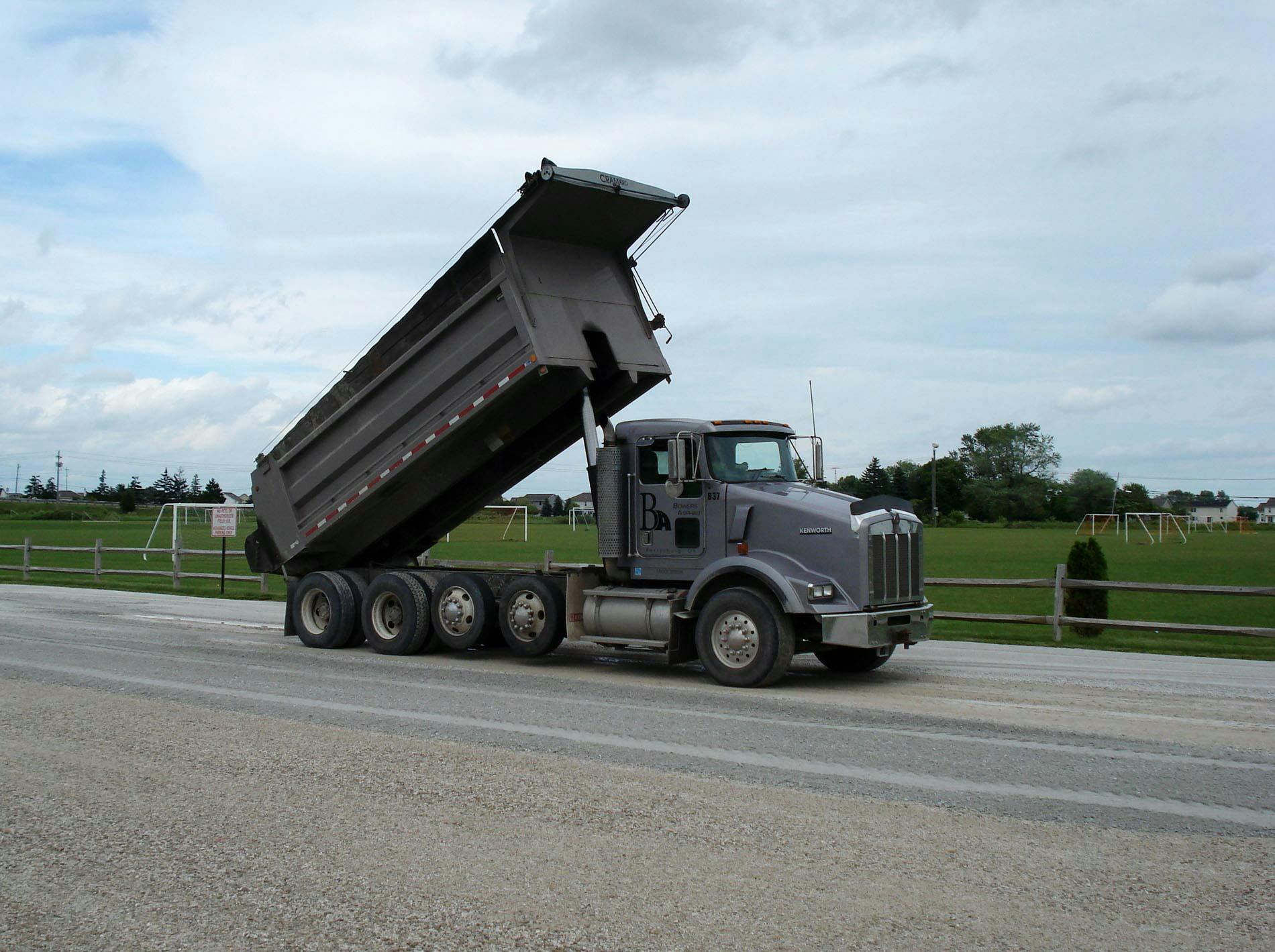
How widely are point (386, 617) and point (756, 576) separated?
515cm

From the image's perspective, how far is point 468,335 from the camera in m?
11.9

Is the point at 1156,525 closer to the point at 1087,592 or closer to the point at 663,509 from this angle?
the point at 1087,592

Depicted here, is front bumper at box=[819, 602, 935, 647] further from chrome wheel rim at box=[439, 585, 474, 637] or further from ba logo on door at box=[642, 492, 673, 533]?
chrome wheel rim at box=[439, 585, 474, 637]

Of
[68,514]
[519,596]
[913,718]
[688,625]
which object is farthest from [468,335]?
[68,514]

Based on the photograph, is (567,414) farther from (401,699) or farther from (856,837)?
(856,837)

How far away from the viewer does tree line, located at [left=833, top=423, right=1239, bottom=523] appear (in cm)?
10656

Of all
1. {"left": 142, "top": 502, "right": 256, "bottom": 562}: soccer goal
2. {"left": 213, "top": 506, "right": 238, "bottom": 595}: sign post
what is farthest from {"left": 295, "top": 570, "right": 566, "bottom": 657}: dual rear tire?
{"left": 213, "top": 506, "right": 238, "bottom": 595}: sign post

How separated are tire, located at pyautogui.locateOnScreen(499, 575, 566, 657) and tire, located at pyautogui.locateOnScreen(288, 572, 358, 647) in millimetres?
2337

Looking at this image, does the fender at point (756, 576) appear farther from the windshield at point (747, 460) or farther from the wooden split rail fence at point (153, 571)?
the wooden split rail fence at point (153, 571)

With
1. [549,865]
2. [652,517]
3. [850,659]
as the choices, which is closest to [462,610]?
[652,517]

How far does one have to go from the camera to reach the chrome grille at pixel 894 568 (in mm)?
10742

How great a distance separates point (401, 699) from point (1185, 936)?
22.3 ft

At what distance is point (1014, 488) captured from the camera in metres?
124

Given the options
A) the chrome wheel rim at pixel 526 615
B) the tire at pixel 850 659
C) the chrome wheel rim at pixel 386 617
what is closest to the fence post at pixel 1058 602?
the tire at pixel 850 659
